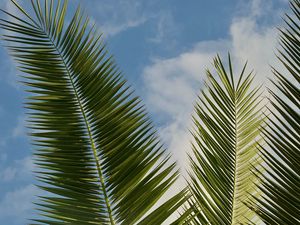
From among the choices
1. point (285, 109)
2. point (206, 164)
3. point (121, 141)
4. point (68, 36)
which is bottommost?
point (285, 109)

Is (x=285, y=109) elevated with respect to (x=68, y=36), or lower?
lower

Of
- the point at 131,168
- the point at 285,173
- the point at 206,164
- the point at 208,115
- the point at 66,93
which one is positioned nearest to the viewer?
the point at 285,173

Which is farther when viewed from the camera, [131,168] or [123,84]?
[123,84]

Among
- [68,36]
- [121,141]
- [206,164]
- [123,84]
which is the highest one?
[68,36]

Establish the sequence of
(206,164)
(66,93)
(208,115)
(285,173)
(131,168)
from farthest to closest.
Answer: (208,115), (206,164), (66,93), (131,168), (285,173)

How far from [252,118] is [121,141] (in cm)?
114

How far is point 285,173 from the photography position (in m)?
1.93

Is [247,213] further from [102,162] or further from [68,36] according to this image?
[68,36]

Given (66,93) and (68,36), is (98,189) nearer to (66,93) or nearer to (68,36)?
(66,93)

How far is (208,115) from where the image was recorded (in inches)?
141

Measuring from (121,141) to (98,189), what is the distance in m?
0.26

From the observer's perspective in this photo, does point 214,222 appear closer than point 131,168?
No

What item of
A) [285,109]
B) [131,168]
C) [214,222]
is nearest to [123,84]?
[131,168]

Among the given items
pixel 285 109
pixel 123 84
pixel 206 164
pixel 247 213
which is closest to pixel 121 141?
pixel 123 84
